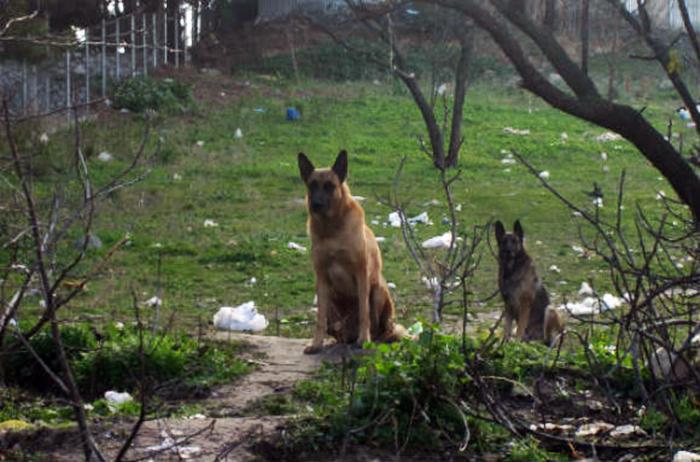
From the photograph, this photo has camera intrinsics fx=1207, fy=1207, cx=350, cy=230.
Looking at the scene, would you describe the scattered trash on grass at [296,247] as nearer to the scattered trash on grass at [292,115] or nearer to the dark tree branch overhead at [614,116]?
the dark tree branch overhead at [614,116]

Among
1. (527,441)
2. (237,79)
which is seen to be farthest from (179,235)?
(237,79)

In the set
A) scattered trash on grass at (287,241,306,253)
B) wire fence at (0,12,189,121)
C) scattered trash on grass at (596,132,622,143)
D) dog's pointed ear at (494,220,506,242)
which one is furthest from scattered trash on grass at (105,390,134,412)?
scattered trash on grass at (596,132,622,143)

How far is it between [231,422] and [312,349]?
2.60 m

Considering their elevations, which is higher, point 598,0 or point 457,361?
point 598,0

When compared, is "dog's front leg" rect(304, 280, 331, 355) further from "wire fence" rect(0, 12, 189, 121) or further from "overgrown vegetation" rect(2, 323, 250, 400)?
"wire fence" rect(0, 12, 189, 121)

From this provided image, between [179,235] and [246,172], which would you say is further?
[246,172]

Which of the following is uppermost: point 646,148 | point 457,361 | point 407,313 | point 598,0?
point 598,0

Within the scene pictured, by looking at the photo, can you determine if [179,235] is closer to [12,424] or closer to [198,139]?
[198,139]

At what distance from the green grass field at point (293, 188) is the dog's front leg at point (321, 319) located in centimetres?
86

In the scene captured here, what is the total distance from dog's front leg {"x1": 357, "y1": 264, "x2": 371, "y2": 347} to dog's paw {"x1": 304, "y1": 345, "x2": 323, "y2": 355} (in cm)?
39

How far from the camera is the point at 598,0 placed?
2305cm

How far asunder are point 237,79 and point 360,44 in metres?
4.09

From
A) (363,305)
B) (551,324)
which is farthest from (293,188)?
(363,305)

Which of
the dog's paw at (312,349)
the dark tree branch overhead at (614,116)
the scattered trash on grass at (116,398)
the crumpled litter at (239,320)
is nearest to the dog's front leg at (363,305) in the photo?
the dog's paw at (312,349)
